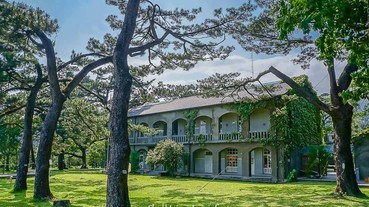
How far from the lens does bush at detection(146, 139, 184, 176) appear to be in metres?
30.4

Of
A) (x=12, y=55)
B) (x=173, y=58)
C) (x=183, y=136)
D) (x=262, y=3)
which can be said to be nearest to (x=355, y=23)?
(x=262, y=3)

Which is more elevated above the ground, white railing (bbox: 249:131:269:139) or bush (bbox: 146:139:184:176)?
white railing (bbox: 249:131:269:139)

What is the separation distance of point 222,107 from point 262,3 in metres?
15.9

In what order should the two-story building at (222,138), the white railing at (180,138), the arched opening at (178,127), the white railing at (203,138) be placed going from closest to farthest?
1. the two-story building at (222,138)
2. the white railing at (203,138)
3. the white railing at (180,138)
4. the arched opening at (178,127)

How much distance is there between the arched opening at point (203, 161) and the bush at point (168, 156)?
3200mm

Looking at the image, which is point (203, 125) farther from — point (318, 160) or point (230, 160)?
point (318, 160)

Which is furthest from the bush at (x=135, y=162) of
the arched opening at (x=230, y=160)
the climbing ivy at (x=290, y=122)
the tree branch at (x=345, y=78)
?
the tree branch at (x=345, y=78)

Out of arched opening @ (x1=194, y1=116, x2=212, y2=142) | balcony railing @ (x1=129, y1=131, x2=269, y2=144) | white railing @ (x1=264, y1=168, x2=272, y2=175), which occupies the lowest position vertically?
white railing @ (x1=264, y1=168, x2=272, y2=175)

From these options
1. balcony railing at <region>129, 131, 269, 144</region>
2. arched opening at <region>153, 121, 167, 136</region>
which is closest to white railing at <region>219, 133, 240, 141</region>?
balcony railing at <region>129, 131, 269, 144</region>

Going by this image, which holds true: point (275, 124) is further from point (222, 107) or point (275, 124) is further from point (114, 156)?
point (114, 156)

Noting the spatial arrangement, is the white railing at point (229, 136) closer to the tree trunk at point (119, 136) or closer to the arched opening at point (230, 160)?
the arched opening at point (230, 160)

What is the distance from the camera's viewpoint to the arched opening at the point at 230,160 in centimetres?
3075

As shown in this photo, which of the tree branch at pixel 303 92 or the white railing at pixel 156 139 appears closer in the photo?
the tree branch at pixel 303 92

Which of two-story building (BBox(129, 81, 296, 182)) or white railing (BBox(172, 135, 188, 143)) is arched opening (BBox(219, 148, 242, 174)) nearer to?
two-story building (BBox(129, 81, 296, 182))
